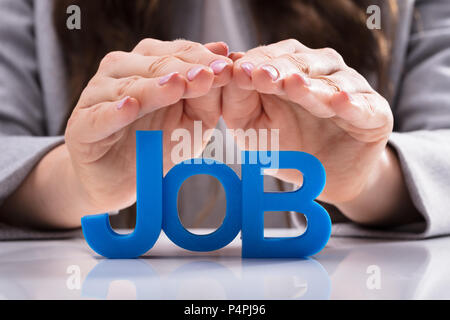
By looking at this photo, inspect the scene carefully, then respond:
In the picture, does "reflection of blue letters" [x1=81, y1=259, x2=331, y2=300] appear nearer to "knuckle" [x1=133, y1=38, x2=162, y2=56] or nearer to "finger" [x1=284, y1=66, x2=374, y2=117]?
"finger" [x1=284, y1=66, x2=374, y2=117]

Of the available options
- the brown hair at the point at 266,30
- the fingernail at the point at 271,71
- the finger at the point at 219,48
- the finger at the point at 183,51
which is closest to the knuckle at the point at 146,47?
the finger at the point at 183,51

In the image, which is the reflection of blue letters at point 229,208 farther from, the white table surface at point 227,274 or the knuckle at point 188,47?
the knuckle at point 188,47

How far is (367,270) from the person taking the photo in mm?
564

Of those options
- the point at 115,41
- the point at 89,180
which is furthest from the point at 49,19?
the point at 89,180

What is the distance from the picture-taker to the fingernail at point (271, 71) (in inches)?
22.5

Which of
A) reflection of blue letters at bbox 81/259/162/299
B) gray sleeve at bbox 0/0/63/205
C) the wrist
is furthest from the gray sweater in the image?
reflection of blue letters at bbox 81/259/162/299

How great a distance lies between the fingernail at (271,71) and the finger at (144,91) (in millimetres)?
97

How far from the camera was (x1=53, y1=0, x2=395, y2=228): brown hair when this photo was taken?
111 cm

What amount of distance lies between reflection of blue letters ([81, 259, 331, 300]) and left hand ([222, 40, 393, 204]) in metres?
0.18

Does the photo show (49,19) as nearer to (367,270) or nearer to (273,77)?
(273,77)

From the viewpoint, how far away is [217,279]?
1.68ft
